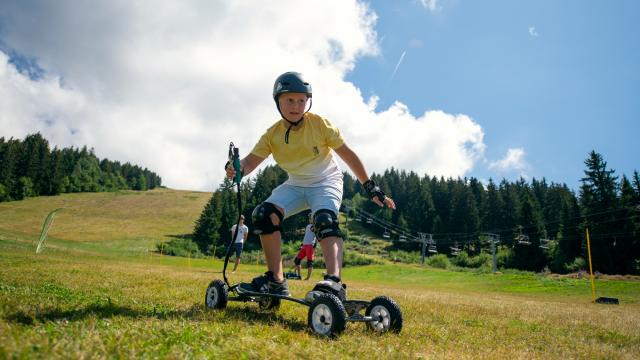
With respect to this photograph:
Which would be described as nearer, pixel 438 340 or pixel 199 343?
pixel 199 343

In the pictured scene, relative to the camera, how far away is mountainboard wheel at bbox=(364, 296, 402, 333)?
14.0ft

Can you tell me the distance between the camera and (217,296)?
16.3 ft

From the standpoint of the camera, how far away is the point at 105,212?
105125mm

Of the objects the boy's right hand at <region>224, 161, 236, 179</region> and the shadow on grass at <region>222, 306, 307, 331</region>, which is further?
the boy's right hand at <region>224, 161, 236, 179</region>

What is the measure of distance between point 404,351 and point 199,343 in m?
1.78

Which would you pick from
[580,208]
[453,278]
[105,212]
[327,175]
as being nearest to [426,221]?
[580,208]

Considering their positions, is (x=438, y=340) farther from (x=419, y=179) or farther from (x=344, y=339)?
(x=419, y=179)

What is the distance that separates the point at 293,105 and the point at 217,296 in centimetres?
267

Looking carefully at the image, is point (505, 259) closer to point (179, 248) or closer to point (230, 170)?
point (179, 248)

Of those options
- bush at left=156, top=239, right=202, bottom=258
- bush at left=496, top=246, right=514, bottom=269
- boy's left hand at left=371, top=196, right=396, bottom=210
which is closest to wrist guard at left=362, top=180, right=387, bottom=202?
boy's left hand at left=371, top=196, right=396, bottom=210

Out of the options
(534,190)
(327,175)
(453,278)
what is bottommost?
(453,278)

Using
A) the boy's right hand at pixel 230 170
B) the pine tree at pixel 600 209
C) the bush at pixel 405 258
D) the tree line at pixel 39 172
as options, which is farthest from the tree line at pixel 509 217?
the tree line at pixel 39 172

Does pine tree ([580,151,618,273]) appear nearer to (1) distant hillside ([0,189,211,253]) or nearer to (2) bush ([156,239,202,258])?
(2) bush ([156,239,202,258])

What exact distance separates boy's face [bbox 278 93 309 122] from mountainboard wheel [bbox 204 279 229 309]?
2.37 meters
